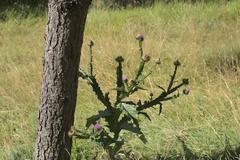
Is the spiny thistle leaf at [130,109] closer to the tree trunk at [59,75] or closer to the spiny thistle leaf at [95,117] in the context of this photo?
the spiny thistle leaf at [95,117]

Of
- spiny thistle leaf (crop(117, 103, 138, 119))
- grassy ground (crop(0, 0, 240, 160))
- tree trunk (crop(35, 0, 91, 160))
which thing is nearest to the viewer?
tree trunk (crop(35, 0, 91, 160))

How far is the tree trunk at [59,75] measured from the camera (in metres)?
2.62

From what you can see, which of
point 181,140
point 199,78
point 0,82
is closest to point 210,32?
point 199,78

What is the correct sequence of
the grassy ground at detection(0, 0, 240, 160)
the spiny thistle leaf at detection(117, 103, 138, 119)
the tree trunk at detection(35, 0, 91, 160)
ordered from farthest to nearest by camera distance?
1. the grassy ground at detection(0, 0, 240, 160)
2. the spiny thistle leaf at detection(117, 103, 138, 119)
3. the tree trunk at detection(35, 0, 91, 160)

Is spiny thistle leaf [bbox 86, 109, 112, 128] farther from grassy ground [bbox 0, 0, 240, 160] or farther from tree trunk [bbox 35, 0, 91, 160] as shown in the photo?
grassy ground [bbox 0, 0, 240, 160]

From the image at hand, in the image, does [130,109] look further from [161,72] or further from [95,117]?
[161,72]

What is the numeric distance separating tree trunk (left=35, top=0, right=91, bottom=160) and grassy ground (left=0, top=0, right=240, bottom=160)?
24 centimetres

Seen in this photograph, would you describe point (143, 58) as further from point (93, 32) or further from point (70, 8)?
point (93, 32)

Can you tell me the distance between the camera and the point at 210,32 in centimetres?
718

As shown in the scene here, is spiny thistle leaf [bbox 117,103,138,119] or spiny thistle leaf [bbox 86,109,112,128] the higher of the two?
spiny thistle leaf [bbox 117,103,138,119]

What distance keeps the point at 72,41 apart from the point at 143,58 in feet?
1.30

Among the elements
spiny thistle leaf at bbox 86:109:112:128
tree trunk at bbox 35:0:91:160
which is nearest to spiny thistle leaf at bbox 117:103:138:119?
spiny thistle leaf at bbox 86:109:112:128

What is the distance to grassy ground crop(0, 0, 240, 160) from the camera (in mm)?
3531

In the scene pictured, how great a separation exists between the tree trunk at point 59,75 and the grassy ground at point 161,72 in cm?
24
